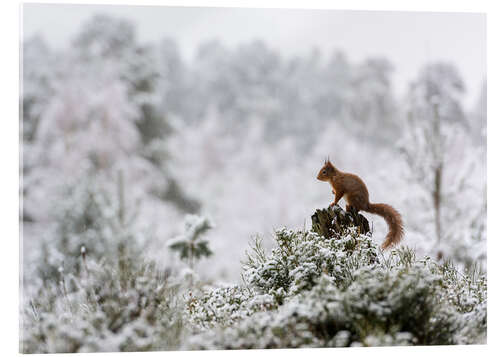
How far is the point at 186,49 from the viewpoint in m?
11.3

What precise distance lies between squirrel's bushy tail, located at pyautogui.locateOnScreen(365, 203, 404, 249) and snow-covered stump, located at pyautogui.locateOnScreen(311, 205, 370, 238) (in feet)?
0.36

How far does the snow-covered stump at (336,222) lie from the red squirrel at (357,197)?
5 centimetres

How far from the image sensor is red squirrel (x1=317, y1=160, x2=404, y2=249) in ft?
10.6

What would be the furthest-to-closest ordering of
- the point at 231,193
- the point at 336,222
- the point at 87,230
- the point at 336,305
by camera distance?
the point at 231,193 → the point at 87,230 → the point at 336,222 → the point at 336,305

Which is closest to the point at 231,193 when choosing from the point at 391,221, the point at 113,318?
the point at 391,221

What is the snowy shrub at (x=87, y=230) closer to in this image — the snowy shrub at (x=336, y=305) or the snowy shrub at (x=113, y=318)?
the snowy shrub at (x=113, y=318)

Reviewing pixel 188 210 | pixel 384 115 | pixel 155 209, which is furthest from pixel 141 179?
pixel 384 115

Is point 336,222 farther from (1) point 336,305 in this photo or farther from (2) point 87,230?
(2) point 87,230

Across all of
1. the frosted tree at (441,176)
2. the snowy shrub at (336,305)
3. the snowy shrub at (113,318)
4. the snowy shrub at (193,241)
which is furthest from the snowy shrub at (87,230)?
the frosted tree at (441,176)

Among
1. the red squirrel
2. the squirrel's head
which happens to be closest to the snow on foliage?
the red squirrel

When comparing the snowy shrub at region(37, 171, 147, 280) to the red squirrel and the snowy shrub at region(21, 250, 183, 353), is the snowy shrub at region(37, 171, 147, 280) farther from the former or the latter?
the red squirrel

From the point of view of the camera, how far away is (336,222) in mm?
3371

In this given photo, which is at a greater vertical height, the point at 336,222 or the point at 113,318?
the point at 336,222

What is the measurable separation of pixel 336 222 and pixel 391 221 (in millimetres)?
350
